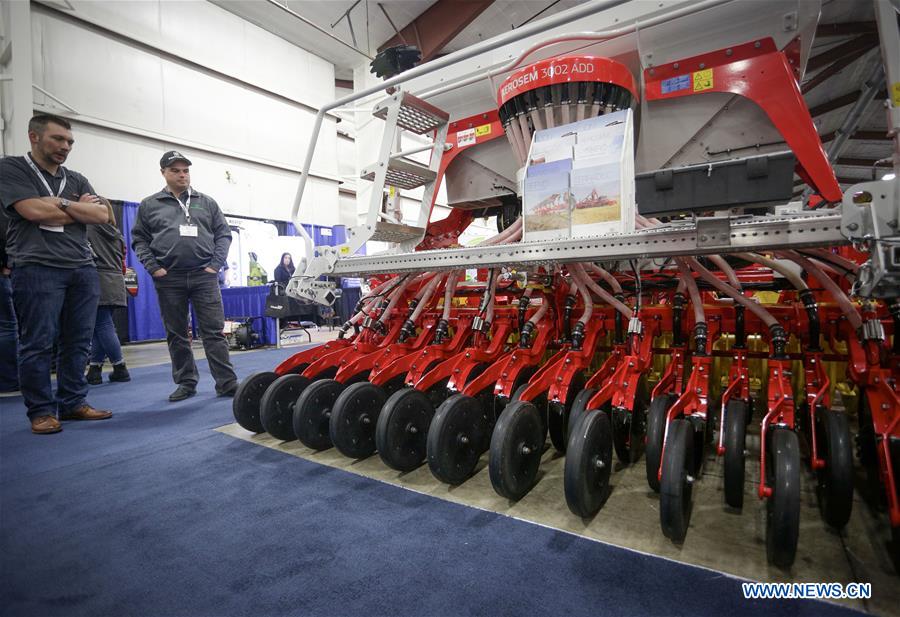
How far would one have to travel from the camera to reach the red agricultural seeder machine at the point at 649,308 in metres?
1.36

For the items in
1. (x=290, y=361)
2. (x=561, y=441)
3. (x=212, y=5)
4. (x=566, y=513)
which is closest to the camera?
(x=566, y=513)

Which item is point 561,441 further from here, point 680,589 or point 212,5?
point 212,5

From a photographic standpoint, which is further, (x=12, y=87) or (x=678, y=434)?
(x=12, y=87)

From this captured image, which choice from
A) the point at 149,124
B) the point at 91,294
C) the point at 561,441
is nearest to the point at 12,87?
the point at 149,124

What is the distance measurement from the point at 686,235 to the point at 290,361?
2.26 meters

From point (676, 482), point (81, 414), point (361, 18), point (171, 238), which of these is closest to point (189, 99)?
point (361, 18)

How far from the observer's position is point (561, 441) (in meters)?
2.20

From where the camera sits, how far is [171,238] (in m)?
3.64

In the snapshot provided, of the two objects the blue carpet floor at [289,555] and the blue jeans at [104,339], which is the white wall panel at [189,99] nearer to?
the blue jeans at [104,339]

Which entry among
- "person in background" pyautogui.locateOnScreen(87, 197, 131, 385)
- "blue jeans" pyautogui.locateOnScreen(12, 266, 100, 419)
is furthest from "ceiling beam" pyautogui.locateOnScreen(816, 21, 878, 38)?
"person in background" pyautogui.locateOnScreen(87, 197, 131, 385)

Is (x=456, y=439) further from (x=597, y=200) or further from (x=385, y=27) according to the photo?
(x=385, y=27)

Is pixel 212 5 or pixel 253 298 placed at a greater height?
pixel 212 5

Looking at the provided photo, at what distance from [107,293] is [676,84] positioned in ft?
16.4
